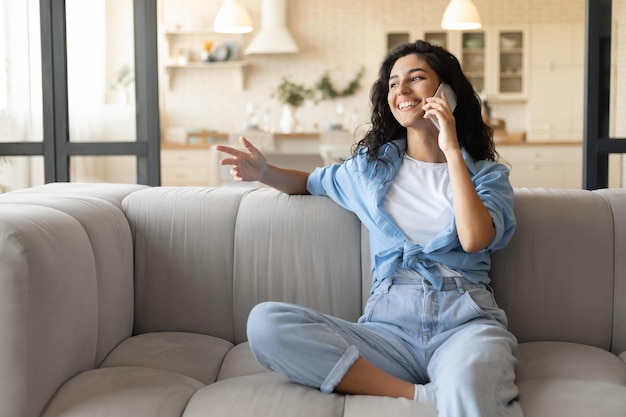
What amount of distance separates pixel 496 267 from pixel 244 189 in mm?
784

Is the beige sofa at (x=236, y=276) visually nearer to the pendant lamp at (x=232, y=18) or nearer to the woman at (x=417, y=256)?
the woman at (x=417, y=256)

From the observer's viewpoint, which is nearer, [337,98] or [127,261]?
[127,261]

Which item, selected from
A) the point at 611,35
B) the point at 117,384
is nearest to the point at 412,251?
the point at 117,384

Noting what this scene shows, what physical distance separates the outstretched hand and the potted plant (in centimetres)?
560

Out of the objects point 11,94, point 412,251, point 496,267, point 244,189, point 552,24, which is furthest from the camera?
point 552,24

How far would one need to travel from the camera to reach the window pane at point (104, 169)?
312 cm

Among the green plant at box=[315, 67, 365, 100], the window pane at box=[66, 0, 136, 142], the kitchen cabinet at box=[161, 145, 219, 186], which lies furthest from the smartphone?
the green plant at box=[315, 67, 365, 100]

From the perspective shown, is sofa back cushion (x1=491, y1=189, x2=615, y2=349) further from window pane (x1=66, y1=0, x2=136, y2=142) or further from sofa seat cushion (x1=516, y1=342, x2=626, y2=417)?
window pane (x1=66, y1=0, x2=136, y2=142)

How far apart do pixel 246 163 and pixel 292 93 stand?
5.66m

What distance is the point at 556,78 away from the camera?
314 inches

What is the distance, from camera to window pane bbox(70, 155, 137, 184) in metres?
3.12

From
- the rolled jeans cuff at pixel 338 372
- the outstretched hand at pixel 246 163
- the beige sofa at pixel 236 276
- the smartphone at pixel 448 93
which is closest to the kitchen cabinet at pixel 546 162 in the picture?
the beige sofa at pixel 236 276

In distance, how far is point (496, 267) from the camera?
216 cm

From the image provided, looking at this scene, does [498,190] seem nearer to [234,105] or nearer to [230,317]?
[230,317]
